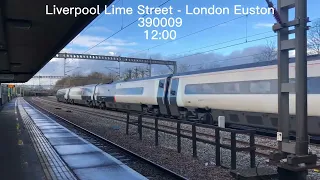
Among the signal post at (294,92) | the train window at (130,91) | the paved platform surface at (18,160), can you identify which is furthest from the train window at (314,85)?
the train window at (130,91)

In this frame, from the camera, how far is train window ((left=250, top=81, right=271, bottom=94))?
616 inches

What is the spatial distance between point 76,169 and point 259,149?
613 cm

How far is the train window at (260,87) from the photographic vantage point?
51.4 feet

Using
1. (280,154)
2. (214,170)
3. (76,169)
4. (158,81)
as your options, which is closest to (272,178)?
(280,154)

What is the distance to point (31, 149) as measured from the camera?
11641 mm

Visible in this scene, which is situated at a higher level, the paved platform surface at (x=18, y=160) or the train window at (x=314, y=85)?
the train window at (x=314, y=85)

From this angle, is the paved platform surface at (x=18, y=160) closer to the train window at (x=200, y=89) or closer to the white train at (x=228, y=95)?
the white train at (x=228, y=95)

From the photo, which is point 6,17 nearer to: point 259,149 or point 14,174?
point 14,174

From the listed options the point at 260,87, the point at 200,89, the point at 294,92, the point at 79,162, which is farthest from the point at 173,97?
the point at 294,92

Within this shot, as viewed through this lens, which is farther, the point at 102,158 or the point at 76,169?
the point at 102,158

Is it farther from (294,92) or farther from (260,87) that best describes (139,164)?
(260,87)

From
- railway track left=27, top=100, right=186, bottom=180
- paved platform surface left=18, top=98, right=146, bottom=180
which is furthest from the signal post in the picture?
paved platform surface left=18, top=98, right=146, bottom=180

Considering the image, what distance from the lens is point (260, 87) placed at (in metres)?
16.1

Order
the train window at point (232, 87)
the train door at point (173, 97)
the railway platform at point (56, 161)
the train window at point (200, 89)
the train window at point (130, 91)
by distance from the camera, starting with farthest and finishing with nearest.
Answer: the train window at point (130, 91)
the train door at point (173, 97)
the train window at point (200, 89)
the train window at point (232, 87)
the railway platform at point (56, 161)
